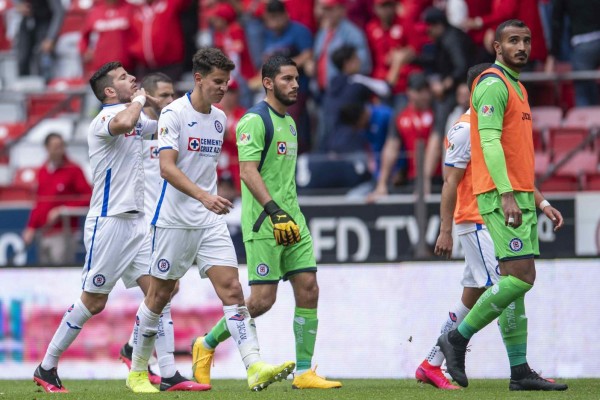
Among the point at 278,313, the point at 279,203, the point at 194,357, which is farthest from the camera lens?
the point at 278,313

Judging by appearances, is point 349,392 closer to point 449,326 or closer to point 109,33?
point 449,326

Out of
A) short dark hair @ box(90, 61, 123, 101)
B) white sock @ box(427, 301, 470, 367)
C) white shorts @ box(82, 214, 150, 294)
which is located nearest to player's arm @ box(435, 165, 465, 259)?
white sock @ box(427, 301, 470, 367)

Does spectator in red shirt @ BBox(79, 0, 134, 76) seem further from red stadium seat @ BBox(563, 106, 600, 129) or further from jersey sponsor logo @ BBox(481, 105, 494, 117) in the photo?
jersey sponsor logo @ BBox(481, 105, 494, 117)

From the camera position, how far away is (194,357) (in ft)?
32.4

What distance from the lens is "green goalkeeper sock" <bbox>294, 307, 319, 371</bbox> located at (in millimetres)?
9258

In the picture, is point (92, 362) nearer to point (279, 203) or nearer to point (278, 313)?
point (278, 313)

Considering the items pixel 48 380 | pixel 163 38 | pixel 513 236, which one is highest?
pixel 163 38

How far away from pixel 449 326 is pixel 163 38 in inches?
311

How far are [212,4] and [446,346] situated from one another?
9.99 metres

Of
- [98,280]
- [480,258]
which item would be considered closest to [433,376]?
[480,258]

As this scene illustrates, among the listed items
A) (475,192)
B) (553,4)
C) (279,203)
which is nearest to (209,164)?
(279,203)

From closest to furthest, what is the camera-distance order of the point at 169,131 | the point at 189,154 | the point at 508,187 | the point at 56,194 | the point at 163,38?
the point at 508,187, the point at 169,131, the point at 189,154, the point at 56,194, the point at 163,38

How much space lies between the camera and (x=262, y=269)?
30.3ft

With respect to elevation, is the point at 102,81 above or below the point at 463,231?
above
